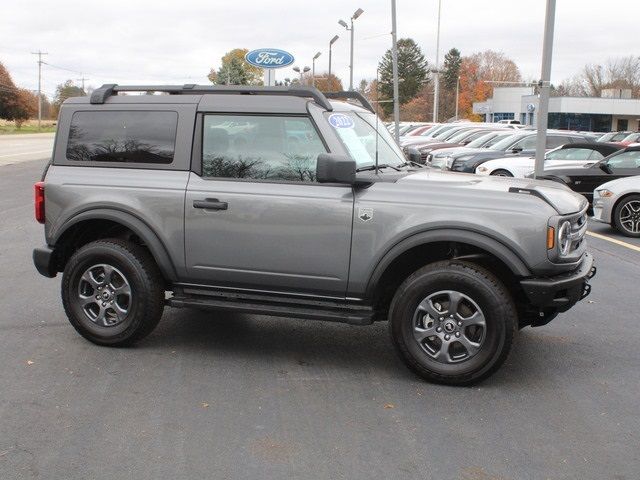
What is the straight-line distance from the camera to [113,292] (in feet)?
18.6

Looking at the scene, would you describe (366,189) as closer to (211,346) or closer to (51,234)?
(211,346)

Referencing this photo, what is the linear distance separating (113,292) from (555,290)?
126 inches

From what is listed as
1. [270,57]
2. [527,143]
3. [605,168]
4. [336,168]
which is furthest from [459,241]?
[270,57]

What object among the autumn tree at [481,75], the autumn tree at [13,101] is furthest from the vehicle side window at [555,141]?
the autumn tree at [481,75]

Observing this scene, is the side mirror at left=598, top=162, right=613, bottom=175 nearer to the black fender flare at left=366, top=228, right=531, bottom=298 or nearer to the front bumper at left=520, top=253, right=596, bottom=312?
the front bumper at left=520, top=253, right=596, bottom=312

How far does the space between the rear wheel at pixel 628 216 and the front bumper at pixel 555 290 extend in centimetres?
802

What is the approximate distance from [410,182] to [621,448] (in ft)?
6.96

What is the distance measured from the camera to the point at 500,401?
4.74m

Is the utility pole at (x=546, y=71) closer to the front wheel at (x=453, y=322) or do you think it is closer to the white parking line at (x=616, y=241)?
the white parking line at (x=616, y=241)

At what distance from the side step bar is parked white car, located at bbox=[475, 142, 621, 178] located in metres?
11.9

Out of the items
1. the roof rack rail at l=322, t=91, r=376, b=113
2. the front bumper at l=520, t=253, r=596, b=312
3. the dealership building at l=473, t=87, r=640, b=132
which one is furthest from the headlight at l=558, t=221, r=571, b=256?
the dealership building at l=473, t=87, r=640, b=132

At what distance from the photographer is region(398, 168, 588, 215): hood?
492 cm

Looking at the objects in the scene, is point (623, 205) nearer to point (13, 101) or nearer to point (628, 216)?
point (628, 216)

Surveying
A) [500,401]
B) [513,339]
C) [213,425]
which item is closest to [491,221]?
[513,339]
